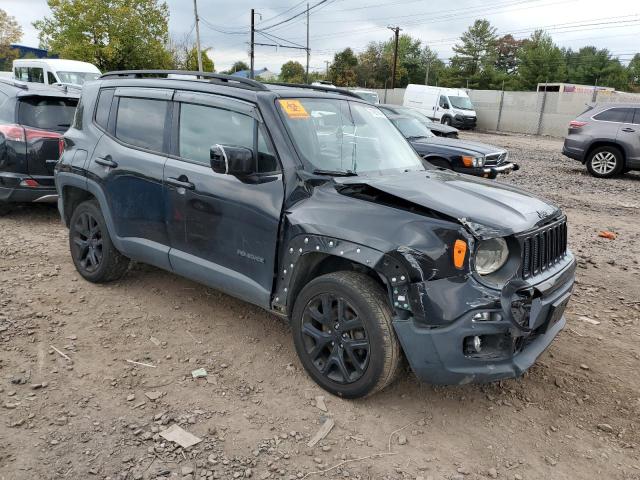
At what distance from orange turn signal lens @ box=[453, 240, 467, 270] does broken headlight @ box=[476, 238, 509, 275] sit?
126 mm

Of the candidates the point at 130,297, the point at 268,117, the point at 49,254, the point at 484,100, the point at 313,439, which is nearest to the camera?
the point at 313,439

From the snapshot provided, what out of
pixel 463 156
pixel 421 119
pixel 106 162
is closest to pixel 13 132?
pixel 106 162

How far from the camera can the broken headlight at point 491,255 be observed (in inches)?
113

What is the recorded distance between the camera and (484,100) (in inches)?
1309

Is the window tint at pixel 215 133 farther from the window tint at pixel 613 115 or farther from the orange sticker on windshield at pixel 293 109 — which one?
the window tint at pixel 613 115

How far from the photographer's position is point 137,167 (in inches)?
165

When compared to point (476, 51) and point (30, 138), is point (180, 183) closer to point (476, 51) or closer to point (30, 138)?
point (30, 138)

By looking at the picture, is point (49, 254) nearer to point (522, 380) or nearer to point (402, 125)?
point (522, 380)

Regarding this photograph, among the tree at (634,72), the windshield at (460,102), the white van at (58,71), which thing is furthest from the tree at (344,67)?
the white van at (58,71)

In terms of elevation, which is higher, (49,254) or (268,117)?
(268,117)

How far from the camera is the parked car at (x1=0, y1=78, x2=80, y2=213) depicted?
21.7ft

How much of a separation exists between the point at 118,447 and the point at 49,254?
3.62 meters

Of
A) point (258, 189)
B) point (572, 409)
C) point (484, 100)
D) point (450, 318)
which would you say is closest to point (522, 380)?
point (572, 409)

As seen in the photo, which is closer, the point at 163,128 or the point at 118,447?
the point at 118,447
